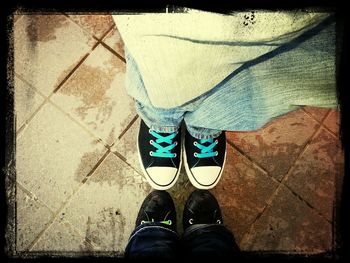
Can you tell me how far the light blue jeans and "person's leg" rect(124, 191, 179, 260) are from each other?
434 millimetres

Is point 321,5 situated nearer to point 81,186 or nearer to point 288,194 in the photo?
point 288,194

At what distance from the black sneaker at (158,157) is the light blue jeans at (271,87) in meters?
0.28

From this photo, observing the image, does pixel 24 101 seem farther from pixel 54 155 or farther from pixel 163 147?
pixel 163 147

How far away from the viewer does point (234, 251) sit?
94 cm

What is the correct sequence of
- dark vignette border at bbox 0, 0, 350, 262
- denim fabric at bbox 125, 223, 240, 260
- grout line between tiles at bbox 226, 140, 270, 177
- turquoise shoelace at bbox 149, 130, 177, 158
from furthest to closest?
grout line between tiles at bbox 226, 140, 270, 177 < turquoise shoelace at bbox 149, 130, 177, 158 < denim fabric at bbox 125, 223, 240, 260 < dark vignette border at bbox 0, 0, 350, 262

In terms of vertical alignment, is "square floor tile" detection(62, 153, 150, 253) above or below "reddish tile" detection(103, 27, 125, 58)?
below

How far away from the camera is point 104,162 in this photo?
1.21 metres

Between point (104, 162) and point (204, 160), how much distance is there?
1.39ft

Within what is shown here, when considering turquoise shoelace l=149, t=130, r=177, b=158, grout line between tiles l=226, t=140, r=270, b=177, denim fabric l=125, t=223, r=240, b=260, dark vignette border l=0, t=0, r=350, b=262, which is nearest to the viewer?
dark vignette border l=0, t=0, r=350, b=262

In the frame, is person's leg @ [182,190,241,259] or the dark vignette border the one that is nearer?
the dark vignette border

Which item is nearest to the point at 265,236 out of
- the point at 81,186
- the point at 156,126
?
the point at 156,126

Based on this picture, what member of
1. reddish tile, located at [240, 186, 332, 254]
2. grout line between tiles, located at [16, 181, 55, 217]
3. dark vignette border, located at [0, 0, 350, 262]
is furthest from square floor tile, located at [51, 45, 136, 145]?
reddish tile, located at [240, 186, 332, 254]

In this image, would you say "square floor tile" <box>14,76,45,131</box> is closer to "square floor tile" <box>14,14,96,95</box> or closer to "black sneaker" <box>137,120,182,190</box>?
"square floor tile" <box>14,14,96,95</box>

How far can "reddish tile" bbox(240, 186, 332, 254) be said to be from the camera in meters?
1.19
